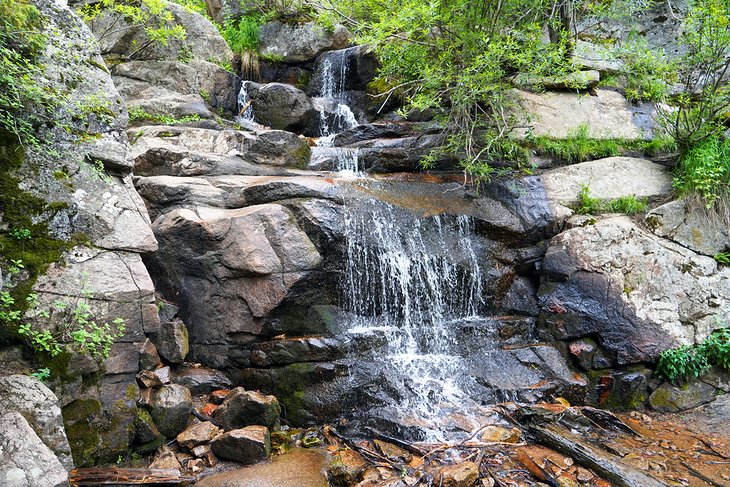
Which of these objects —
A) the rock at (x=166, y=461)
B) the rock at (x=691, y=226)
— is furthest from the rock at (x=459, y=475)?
the rock at (x=691, y=226)

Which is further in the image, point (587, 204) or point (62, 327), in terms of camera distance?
point (587, 204)

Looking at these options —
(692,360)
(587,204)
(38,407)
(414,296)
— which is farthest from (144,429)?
(587,204)

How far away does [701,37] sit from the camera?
290 inches

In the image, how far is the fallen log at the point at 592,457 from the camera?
14.0 feet

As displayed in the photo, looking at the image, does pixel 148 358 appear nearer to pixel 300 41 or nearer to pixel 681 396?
pixel 681 396

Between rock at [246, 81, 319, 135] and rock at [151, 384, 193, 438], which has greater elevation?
rock at [246, 81, 319, 135]

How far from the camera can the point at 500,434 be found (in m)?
5.08

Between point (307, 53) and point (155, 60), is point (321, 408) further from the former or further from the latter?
point (307, 53)

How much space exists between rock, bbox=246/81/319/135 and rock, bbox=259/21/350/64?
304 cm

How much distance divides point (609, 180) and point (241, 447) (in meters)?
7.30

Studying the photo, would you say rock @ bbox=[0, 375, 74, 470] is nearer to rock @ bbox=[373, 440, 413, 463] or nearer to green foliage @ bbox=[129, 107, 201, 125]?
rock @ bbox=[373, 440, 413, 463]

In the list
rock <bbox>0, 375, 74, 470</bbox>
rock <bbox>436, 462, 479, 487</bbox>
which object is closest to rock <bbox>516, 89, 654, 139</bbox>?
rock <bbox>436, 462, 479, 487</bbox>

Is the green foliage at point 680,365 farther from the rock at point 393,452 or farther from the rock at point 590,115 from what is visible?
the rock at point 590,115

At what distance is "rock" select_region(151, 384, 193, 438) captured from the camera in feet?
15.7
